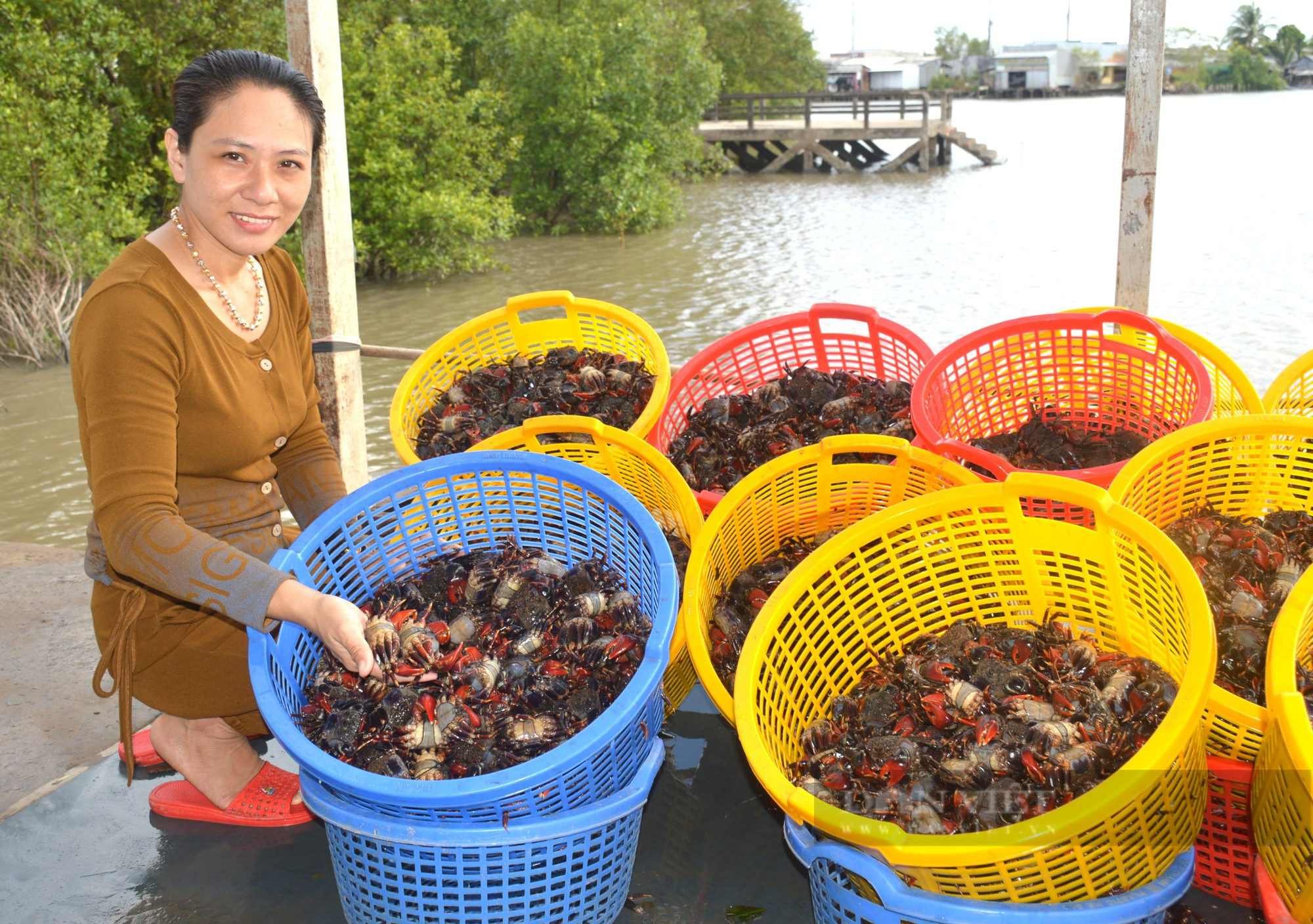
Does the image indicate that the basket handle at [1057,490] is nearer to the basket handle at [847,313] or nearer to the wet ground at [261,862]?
the wet ground at [261,862]

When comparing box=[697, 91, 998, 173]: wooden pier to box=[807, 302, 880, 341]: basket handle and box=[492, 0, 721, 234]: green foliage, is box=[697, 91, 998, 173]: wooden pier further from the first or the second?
box=[807, 302, 880, 341]: basket handle

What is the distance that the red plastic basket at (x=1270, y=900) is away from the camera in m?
1.57

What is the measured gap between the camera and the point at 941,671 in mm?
2082

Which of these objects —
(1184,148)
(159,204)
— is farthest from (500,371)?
(1184,148)

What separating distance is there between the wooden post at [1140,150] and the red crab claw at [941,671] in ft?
7.86

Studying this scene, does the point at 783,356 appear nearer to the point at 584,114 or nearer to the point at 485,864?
the point at 485,864

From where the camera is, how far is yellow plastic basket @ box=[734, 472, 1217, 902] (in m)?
1.51

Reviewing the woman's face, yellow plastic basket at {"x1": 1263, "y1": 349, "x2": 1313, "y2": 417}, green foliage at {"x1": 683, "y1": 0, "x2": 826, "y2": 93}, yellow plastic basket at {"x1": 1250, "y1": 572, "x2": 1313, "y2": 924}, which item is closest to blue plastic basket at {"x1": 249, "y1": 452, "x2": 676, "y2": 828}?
the woman's face

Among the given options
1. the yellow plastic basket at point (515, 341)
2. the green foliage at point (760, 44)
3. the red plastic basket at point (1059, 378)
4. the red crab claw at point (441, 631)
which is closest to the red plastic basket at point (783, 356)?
the yellow plastic basket at point (515, 341)

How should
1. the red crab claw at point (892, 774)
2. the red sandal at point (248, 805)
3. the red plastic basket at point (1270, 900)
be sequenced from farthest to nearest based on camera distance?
the red sandal at point (248, 805)
the red crab claw at point (892, 774)
the red plastic basket at point (1270, 900)

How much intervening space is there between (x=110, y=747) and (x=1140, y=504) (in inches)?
115

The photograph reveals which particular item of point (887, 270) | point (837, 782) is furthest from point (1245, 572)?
point (887, 270)

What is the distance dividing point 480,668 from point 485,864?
0.46 metres

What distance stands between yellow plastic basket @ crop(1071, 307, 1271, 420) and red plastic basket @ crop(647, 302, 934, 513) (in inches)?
26.8
